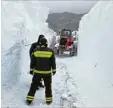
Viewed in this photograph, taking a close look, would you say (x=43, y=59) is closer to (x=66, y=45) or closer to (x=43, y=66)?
(x=43, y=66)

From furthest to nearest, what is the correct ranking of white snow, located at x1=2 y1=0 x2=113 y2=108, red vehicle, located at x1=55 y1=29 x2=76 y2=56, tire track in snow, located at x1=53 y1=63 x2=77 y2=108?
red vehicle, located at x1=55 y1=29 x2=76 y2=56, white snow, located at x1=2 y1=0 x2=113 y2=108, tire track in snow, located at x1=53 y1=63 x2=77 y2=108

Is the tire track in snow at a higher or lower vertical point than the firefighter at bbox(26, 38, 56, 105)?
lower

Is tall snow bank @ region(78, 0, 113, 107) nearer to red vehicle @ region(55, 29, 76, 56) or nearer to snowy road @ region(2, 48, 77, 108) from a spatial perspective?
snowy road @ region(2, 48, 77, 108)

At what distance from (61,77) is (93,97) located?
130 inches

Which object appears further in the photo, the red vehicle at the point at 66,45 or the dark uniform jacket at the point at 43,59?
the red vehicle at the point at 66,45

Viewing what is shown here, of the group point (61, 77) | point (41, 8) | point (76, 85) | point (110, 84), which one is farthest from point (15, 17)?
point (41, 8)

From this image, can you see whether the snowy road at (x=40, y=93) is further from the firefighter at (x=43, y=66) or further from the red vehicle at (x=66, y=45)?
the red vehicle at (x=66, y=45)

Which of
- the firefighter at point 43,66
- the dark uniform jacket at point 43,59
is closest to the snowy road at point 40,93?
the firefighter at point 43,66

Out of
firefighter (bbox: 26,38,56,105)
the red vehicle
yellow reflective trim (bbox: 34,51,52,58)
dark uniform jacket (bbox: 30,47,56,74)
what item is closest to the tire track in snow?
firefighter (bbox: 26,38,56,105)

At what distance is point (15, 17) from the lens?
48.8ft

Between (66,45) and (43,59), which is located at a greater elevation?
(43,59)

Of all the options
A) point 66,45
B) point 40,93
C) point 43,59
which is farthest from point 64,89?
point 66,45

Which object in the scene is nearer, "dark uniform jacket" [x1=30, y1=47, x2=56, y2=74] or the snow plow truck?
"dark uniform jacket" [x1=30, y1=47, x2=56, y2=74]

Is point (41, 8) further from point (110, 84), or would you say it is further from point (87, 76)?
point (110, 84)
